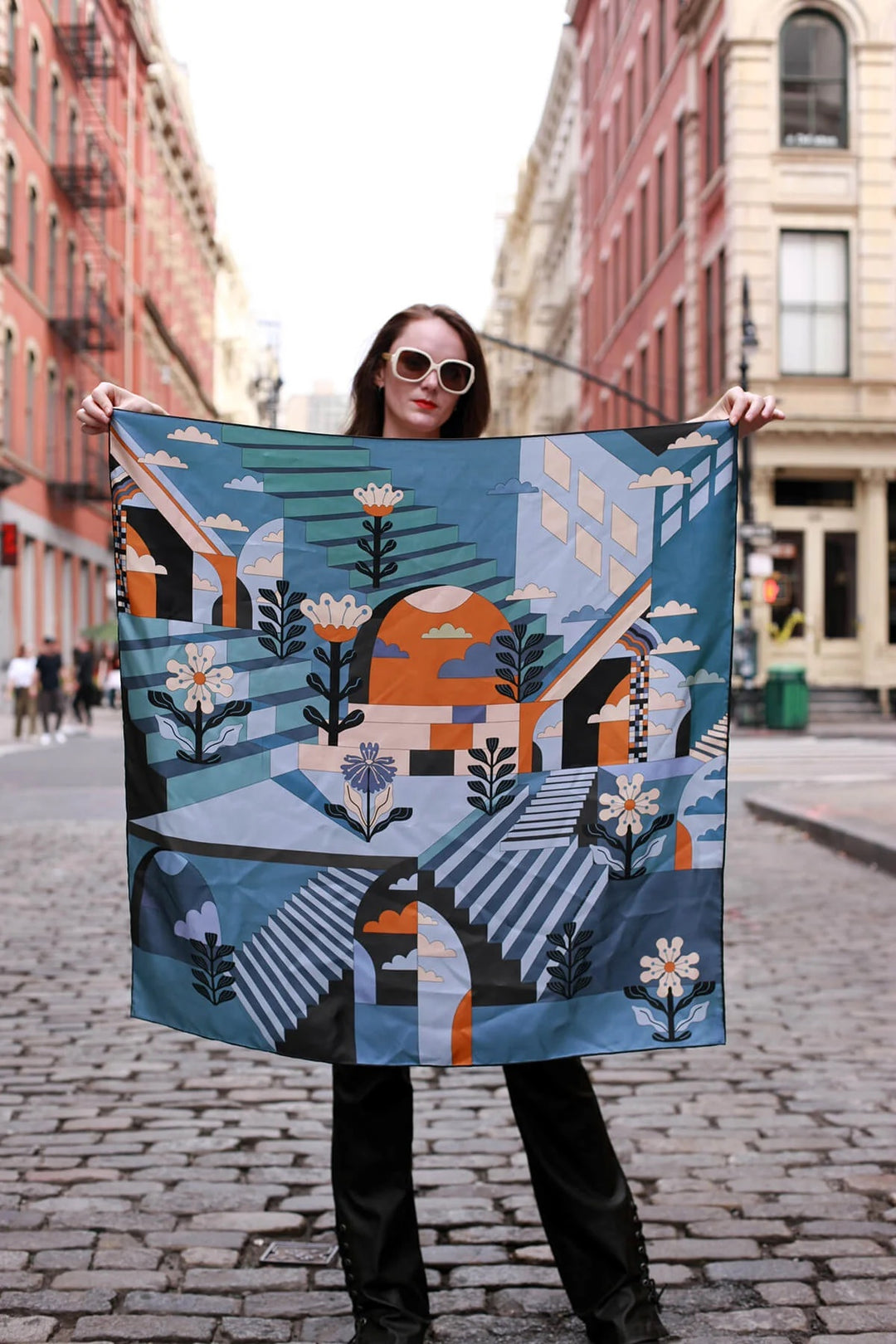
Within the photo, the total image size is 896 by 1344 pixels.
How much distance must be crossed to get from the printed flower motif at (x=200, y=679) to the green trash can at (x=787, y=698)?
81.0 feet

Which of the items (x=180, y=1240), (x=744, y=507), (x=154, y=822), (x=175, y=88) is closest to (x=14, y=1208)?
(x=180, y=1240)

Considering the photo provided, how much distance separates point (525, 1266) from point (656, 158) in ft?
124

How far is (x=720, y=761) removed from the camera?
10.4 ft

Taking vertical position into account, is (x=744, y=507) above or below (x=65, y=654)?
above

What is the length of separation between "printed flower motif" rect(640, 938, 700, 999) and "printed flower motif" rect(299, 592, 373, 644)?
842 mm

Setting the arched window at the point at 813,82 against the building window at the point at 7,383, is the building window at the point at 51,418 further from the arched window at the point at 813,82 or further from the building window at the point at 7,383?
the arched window at the point at 813,82

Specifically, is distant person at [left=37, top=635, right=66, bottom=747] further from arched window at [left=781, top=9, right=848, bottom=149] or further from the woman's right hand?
the woman's right hand

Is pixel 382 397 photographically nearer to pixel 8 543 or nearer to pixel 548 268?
pixel 8 543

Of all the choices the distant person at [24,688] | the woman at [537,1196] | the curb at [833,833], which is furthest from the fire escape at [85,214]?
the woman at [537,1196]

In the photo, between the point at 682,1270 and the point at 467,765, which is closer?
the point at 467,765

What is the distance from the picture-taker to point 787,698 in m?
27.3

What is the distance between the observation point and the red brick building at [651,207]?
3350 centimetres

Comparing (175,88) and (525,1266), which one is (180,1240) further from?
(175,88)

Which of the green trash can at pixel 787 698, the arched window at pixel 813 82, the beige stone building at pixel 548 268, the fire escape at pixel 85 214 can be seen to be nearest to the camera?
the green trash can at pixel 787 698
